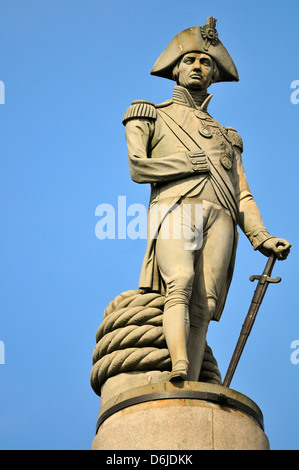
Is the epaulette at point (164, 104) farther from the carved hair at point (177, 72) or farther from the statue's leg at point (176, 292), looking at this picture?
the statue's leg at point (176, 292)

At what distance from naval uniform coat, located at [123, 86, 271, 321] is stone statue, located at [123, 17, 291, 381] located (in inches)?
0.5

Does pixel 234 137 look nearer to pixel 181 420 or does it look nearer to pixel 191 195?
pixel 191 195

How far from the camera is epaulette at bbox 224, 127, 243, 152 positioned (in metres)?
12.9

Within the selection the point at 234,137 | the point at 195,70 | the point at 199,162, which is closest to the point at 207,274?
the point at 199,162

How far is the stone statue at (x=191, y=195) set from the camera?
36.7 ft

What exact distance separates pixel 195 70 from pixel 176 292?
11.2 feet

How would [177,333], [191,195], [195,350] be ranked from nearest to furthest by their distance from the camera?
[177,333] → [195,350] → [191,195]

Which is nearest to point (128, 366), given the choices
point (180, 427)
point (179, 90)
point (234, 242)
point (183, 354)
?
point (183, 354)

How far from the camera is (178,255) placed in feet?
36.8

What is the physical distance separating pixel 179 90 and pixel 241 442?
5020 mm

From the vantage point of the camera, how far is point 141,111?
40.4 feet

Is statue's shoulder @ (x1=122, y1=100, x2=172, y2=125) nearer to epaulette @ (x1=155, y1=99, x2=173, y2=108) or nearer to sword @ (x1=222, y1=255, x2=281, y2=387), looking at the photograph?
epaulette @ (x1=155, y1=99, x2=173, y2=108)

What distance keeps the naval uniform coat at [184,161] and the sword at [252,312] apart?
430 millimetres

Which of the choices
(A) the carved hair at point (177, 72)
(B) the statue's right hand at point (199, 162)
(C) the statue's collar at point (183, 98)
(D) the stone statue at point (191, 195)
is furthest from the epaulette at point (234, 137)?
(B) the statue's right hand at point (199, 162)
